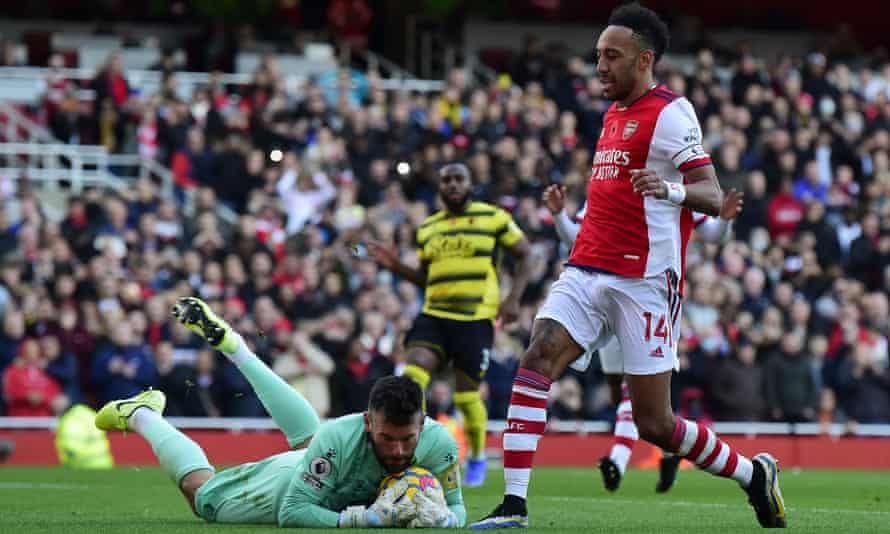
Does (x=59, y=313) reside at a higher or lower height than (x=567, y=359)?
lower

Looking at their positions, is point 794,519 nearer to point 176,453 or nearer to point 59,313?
point 176,453

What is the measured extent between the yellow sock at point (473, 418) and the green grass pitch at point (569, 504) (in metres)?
0.36

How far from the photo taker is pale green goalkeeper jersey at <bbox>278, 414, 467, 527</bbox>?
8312mm

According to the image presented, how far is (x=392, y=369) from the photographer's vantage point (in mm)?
19281

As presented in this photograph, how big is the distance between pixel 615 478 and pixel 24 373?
7.51 metres

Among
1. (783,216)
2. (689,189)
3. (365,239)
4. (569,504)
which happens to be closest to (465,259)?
(569,504)

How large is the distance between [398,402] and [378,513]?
64 centimetres

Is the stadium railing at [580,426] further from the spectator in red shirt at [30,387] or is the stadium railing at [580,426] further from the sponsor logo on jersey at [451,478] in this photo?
the sponsor logo on jersey at [451,478]

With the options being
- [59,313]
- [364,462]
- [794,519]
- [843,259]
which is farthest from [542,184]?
[364,462]

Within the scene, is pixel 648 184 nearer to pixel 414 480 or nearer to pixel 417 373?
pixel 414 480

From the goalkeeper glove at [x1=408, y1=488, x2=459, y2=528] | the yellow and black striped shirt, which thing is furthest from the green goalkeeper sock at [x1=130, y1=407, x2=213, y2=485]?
the yellow and black striped shirt

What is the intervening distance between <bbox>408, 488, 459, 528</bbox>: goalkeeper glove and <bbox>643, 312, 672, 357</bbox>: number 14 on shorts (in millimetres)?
1330

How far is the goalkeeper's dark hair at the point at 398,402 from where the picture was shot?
7965 millimetres

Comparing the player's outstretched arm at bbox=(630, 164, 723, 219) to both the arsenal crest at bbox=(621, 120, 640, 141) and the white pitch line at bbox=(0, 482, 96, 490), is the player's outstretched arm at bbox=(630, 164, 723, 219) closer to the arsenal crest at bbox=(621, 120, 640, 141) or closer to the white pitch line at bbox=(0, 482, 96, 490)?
the arsenal crest at bbox=(621, 120, 640, 141)
